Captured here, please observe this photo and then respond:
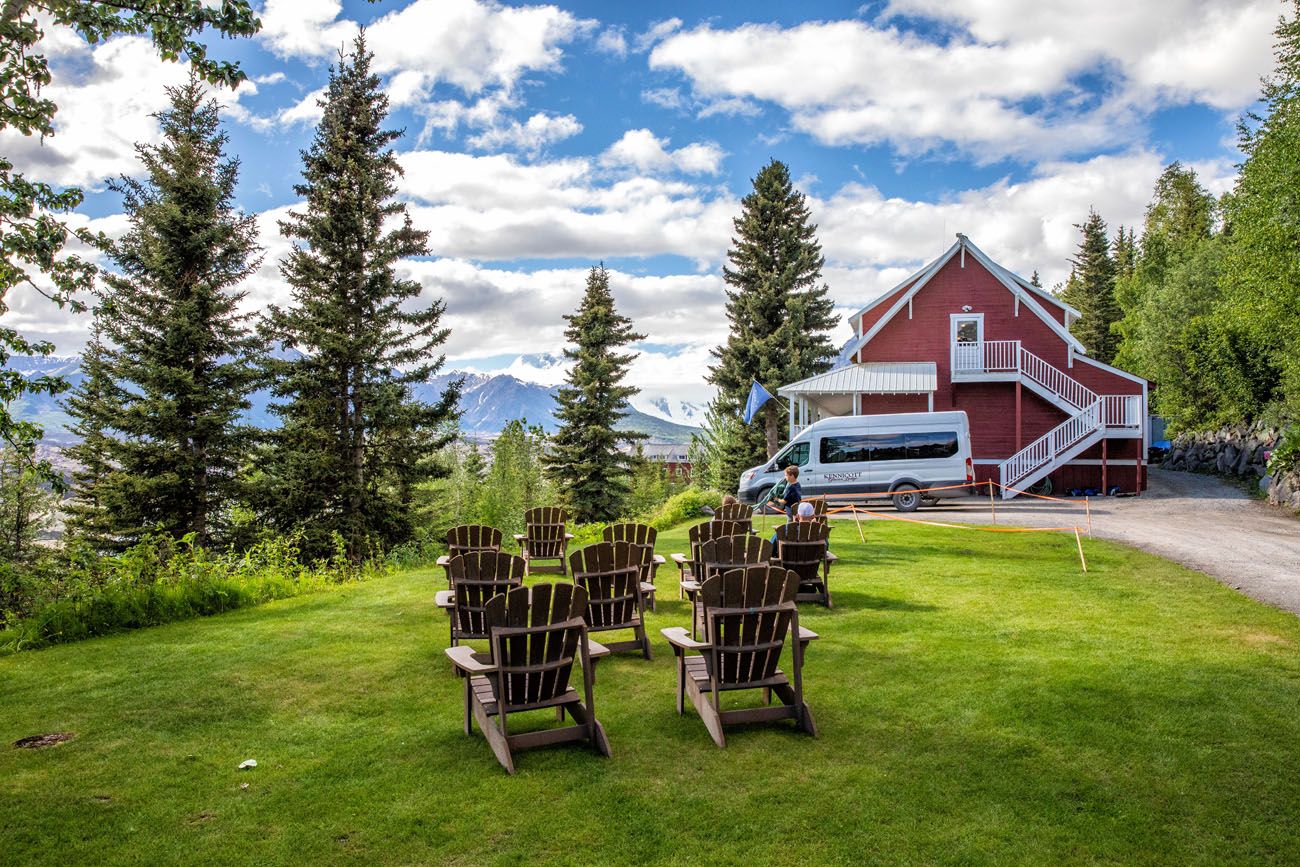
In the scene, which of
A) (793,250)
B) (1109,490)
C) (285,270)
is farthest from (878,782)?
(793,250)

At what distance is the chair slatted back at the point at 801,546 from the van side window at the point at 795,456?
13.3m

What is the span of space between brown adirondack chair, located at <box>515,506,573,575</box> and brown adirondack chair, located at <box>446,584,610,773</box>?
7.23m

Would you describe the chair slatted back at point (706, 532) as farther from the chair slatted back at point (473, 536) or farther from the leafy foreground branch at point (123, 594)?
the leafy foreground branch at point (123, 594)

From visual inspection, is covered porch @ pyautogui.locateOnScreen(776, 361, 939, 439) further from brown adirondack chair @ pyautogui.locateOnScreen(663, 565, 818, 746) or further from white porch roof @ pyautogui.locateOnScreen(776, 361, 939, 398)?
brown adirondack chair @ pyautogui.locateOnScreen(663, 565, 818, 746)

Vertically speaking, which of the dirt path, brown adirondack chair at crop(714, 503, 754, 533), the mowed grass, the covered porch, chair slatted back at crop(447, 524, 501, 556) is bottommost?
the mowed grass

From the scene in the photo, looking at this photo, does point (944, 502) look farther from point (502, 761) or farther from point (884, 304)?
point (502, 761)

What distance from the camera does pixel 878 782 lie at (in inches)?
192

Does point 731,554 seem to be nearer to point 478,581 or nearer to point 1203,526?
point 478,581

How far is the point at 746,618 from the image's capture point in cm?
561

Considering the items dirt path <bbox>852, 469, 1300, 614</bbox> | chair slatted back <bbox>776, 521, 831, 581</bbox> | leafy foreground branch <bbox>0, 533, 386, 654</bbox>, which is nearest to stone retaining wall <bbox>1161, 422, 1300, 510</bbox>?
dirt path <bbox>852, 469, 1300, 614</bbox>

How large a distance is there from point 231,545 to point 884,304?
2498 cm

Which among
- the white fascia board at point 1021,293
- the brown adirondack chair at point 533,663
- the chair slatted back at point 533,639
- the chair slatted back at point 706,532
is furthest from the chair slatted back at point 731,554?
the white fascia board at point 1021,293

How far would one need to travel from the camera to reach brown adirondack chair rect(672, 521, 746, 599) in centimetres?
984

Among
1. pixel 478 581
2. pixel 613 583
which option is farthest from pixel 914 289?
Answer: pixel 478 581
